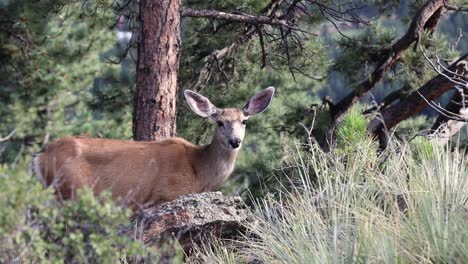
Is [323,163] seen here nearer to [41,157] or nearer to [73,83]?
[41,157]

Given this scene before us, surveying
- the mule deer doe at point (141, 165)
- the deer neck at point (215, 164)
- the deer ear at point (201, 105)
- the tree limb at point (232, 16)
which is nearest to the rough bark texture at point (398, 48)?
the tree limb at point (232, 16)

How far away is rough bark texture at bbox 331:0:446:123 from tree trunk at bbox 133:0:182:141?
265 cm

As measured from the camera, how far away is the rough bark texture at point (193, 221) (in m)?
7.13

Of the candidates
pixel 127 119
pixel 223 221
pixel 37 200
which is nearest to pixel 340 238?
pixel 223 221

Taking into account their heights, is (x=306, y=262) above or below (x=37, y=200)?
below

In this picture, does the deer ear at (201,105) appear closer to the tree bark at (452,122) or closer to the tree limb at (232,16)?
the tree limb at (232,16)

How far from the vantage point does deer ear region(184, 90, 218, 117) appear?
10117mm

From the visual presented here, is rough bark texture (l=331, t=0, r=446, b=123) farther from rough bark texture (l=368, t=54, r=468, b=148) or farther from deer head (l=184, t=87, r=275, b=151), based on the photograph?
deer head (l=184, t=87, r=275, b=151)

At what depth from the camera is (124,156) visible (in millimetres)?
9312

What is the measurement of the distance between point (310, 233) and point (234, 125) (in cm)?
393

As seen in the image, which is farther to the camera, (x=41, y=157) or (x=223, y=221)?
(x=41, y=157)

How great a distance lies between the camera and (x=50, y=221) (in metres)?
5.23

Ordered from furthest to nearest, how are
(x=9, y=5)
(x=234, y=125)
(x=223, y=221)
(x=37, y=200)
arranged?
(x=9, y=5)
(x=234, y=125)
(x=223, y=221)
(x=37, y=200)

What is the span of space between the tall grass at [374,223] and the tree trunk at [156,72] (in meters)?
3.02
